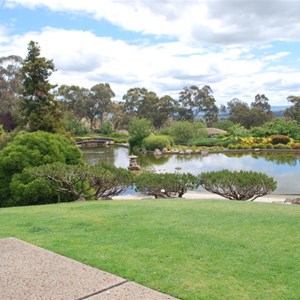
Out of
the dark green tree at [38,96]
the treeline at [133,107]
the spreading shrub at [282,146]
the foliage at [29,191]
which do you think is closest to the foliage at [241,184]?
the foliage at [29,191]

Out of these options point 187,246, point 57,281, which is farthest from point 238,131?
point 57,281

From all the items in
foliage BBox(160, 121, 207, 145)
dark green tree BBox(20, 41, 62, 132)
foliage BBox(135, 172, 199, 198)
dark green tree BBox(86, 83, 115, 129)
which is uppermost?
dark green tree BBox(86, 83, 115, 129)

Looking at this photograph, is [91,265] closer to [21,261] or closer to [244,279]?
[21,261]

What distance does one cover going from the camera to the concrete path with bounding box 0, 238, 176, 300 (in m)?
2.64

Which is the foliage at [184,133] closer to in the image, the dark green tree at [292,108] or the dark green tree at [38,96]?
the dark green tree at [292,108]

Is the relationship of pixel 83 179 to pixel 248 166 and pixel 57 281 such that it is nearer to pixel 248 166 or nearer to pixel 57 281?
pixel 57 281

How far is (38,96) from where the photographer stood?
719 inches

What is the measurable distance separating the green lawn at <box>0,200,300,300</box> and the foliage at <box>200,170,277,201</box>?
4.66 meters

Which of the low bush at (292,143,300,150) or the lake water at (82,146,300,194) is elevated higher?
the low bush at (292,143,300,150)

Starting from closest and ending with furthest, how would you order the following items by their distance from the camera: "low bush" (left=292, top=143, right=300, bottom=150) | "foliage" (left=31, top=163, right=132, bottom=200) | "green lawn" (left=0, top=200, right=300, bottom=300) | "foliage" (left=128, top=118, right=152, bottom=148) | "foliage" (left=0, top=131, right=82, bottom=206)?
"green lawn" (left=0, top=200, right=300, bottom=300) < "foliage" (left=31, top=163, right=132, bottom=200) < "foliage" (left=0, top=131, right=82, bottom=206) < "low bush" (left=292, top=143, right=300, bottom=150) < "foliage" (left=128, top=118, right=152, bottom=148)

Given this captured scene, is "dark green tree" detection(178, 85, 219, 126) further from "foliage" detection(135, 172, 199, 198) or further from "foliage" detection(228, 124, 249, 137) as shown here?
"foliage" detection(135, 172, 199, 198)

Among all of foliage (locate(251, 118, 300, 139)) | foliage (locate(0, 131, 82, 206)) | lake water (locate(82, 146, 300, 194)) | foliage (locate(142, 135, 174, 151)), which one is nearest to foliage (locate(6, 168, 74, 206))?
foliage (locate(0, 131, 82, 206))

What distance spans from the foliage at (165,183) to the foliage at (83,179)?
1.56ft

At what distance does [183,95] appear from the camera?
59.6 metres
